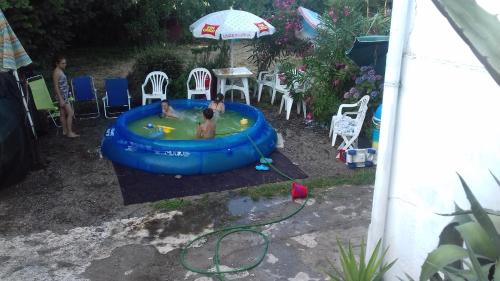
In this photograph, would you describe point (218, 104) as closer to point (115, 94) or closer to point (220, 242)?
point (115, 94)

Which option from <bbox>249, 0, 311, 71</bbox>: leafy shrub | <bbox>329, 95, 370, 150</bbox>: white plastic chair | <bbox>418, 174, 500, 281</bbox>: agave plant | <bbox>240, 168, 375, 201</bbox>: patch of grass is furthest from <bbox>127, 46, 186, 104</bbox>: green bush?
<bbox>418, 174, 500, 281</bbox>: agave plant

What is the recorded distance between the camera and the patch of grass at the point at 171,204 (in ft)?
21.1

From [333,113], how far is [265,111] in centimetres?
212

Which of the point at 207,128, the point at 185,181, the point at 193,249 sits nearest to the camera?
the point at 193,249

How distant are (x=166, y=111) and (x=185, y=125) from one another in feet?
1.71

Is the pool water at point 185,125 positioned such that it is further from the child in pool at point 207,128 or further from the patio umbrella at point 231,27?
the patio umbrella at point 231,27

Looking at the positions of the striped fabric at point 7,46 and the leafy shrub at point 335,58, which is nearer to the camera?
the striped fabric at point 7,46

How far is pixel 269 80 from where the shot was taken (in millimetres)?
11766

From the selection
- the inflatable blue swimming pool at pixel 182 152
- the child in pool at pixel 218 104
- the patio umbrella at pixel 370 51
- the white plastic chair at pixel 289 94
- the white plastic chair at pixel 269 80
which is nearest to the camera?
the inflatable blue swimming pool at pixel 182 152

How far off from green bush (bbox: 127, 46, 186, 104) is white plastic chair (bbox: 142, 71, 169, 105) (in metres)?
0.45

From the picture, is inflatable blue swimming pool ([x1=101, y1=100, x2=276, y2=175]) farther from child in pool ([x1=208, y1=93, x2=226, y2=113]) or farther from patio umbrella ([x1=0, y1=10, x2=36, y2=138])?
patio umbrella ([x1=0, y1=10, x2=36, y2=138])

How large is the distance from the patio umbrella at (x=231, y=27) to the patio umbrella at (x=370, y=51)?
2.72 m

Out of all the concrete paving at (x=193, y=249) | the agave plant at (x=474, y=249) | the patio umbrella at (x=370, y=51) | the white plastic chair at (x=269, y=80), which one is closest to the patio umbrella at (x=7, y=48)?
the concrete paving at (x=193, y=249)

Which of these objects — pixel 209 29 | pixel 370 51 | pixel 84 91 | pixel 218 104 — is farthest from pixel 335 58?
pixel 84 91
